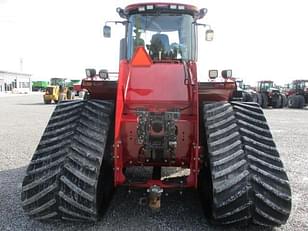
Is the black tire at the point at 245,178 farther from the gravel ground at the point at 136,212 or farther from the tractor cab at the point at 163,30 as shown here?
the tractor cab at the point at 163,30

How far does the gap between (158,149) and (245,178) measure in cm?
100

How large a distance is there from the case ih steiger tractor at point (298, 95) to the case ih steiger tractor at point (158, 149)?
29.0 metres

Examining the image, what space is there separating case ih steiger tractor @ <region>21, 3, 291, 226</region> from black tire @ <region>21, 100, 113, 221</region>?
1 cm

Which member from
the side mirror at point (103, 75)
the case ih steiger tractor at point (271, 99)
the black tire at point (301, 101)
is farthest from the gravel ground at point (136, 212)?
the black tire at point (301, 101)

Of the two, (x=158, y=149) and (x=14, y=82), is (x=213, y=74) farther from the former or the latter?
(x=14, y=82)

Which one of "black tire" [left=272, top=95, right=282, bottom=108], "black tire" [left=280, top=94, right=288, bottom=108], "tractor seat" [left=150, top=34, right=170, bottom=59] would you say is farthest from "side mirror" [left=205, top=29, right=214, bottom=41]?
"black tire" [left=280, top=94, right=288, bottom=108]

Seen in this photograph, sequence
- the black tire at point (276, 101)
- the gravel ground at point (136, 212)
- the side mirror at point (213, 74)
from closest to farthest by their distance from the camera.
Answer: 1. the gravel ground at point (136, 212)
2. the side mirror at point (213, 74)
3. the black tire at point (276, 101)

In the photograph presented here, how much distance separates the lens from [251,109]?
5070 mm

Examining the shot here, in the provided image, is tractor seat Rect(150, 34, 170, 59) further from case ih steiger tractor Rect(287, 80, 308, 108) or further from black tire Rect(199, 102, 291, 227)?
case ih steiger tractor Rect(287, 80, 308, 108)

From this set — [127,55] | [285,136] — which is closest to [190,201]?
[127,55]

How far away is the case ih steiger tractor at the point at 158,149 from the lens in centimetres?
416

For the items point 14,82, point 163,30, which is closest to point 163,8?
point 163,30

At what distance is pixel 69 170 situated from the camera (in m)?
4.29

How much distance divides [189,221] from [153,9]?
306cm
